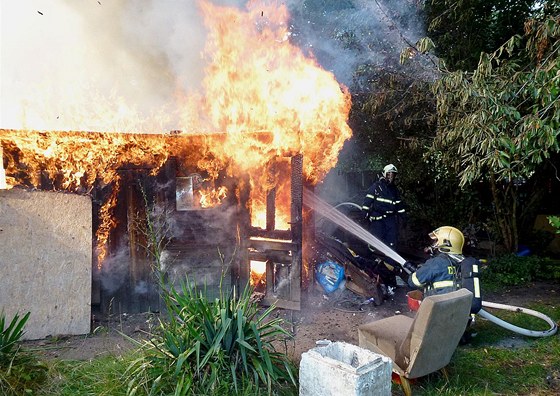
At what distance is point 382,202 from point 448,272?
156 inches

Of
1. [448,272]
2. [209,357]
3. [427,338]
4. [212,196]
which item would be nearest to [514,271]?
[448,272]

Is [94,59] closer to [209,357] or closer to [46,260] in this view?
[46,260]

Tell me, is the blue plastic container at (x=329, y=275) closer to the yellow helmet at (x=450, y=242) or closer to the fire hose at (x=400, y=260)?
the fire hose at (x=400, y=260)

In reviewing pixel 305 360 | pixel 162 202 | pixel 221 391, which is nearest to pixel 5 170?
pixel 162 202

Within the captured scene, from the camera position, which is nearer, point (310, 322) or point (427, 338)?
point (427, 338)

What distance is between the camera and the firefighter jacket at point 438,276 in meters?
5.23

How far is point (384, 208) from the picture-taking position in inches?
358

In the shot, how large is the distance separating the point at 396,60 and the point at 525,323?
5878 mm

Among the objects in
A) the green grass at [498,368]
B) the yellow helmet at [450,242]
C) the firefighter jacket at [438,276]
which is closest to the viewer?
the green grass at [498,368]

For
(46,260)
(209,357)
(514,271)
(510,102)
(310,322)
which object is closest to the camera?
(209,357)

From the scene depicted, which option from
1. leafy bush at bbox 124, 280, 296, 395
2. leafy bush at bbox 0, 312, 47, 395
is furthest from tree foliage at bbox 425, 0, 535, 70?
leafy bush at bbox 0, 312, 47, 395

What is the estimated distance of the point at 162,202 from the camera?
6855 mm

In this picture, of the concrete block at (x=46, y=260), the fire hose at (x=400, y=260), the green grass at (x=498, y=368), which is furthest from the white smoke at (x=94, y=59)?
the green grass at (x=498, y=368)

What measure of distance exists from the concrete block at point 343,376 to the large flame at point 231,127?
3.60 metres
